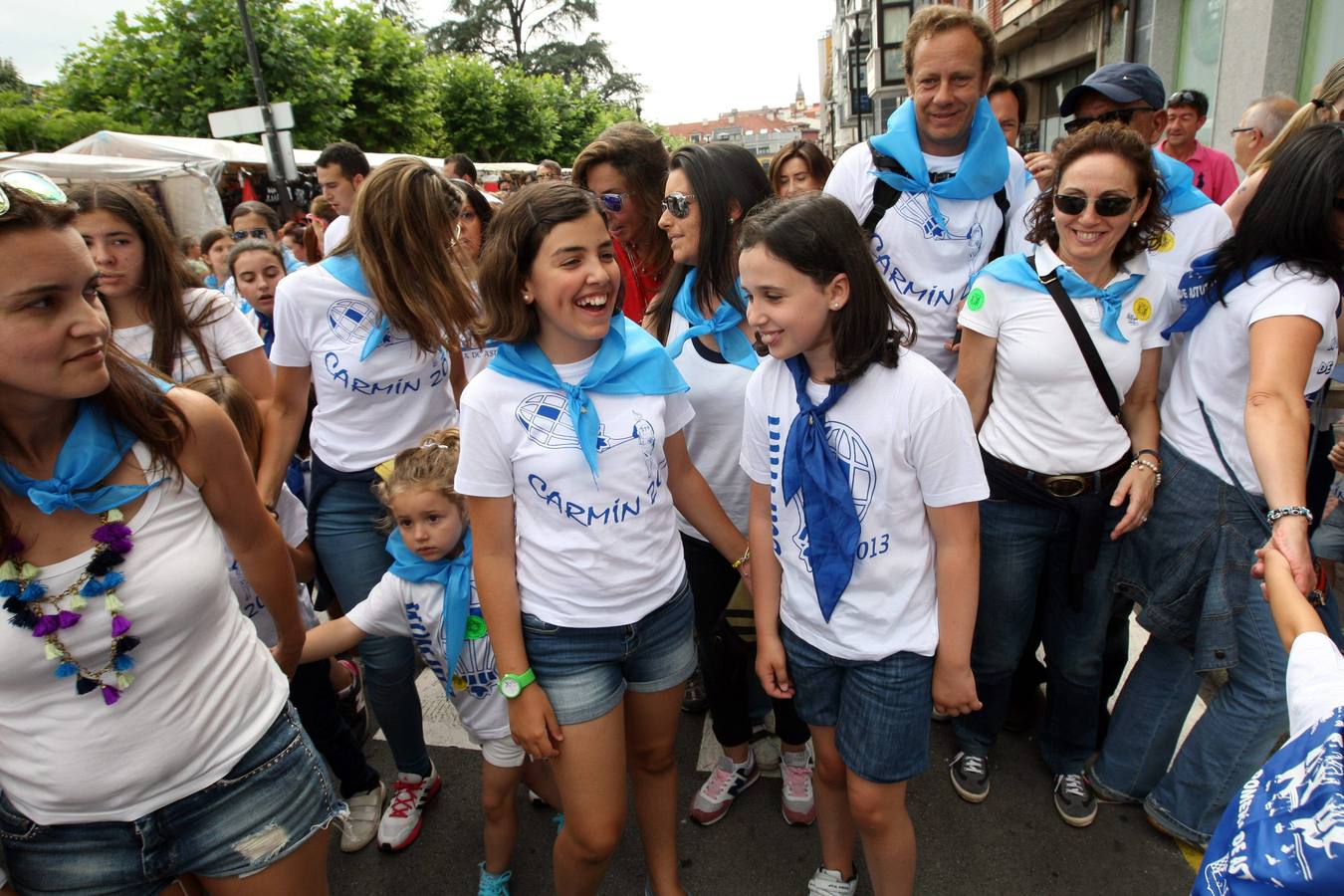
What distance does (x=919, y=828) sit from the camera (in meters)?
2.54

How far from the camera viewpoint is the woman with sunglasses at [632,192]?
121 inches

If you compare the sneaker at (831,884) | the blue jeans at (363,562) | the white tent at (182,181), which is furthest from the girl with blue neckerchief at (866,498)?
the white tent at (182,181)

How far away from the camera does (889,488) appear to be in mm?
1827

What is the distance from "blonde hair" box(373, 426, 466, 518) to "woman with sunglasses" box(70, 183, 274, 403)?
3.25 ft

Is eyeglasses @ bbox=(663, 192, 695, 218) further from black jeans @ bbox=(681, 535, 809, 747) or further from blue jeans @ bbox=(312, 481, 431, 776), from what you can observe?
blue jeans @ bbox=(312, 481, 431, 776)

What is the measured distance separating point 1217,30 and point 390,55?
64.4 feet

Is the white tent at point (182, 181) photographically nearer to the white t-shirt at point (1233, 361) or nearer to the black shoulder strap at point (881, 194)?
the black shoulder strap at point (881, 194)

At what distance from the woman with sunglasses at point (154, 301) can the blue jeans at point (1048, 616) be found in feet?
8.71

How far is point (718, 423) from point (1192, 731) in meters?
1.65

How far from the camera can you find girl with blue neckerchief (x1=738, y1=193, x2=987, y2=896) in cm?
179

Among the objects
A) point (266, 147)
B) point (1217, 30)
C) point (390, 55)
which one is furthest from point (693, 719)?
point (390, 55)

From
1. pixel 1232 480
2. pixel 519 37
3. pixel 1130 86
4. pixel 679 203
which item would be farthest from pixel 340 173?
pixel 519 37

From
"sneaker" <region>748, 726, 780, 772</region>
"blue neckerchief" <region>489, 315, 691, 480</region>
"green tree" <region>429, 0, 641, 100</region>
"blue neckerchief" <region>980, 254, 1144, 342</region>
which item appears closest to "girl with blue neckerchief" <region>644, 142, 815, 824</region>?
"sneaker" <region>748, 726, 780, 772</region>

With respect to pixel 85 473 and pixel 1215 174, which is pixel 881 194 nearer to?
pixel 85 473
